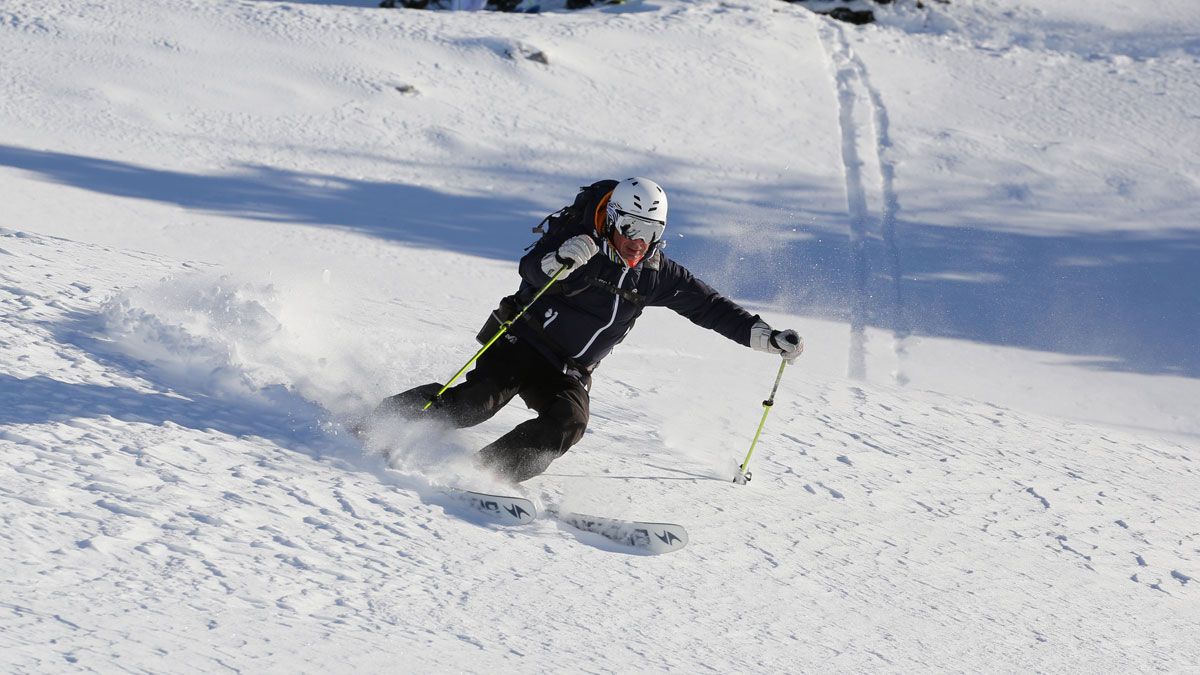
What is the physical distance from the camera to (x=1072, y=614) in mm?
4918

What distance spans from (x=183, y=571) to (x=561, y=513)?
169cm

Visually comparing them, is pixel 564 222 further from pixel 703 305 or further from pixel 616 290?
pixel 703 305

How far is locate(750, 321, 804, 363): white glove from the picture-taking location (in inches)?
219

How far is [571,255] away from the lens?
5.16 meters

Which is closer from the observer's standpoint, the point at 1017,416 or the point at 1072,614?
the point at 1072,614

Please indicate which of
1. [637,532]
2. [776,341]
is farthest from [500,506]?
[776,341]

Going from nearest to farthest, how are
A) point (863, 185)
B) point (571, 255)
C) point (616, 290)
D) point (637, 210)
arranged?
point (571, 255), point (637, 210), point (616, 290), point (863, 185)

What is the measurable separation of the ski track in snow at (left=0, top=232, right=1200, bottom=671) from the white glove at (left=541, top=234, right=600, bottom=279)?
968 mm

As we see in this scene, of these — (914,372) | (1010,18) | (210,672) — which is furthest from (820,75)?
(210,672)

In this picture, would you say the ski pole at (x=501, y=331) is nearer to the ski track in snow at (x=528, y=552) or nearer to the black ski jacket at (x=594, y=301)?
the black ski jacket at (x=594, y=301)

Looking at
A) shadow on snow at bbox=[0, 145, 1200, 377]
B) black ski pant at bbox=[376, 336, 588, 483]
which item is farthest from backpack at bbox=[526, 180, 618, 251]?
shadow on snow at bbox=[0, 145, 1200, 377]

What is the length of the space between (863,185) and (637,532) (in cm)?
992

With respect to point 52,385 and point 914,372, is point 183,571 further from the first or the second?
point 914,372

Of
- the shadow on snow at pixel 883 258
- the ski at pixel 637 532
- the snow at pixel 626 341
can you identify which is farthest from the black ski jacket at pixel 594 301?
the shadow on snow at pixel 883 258
